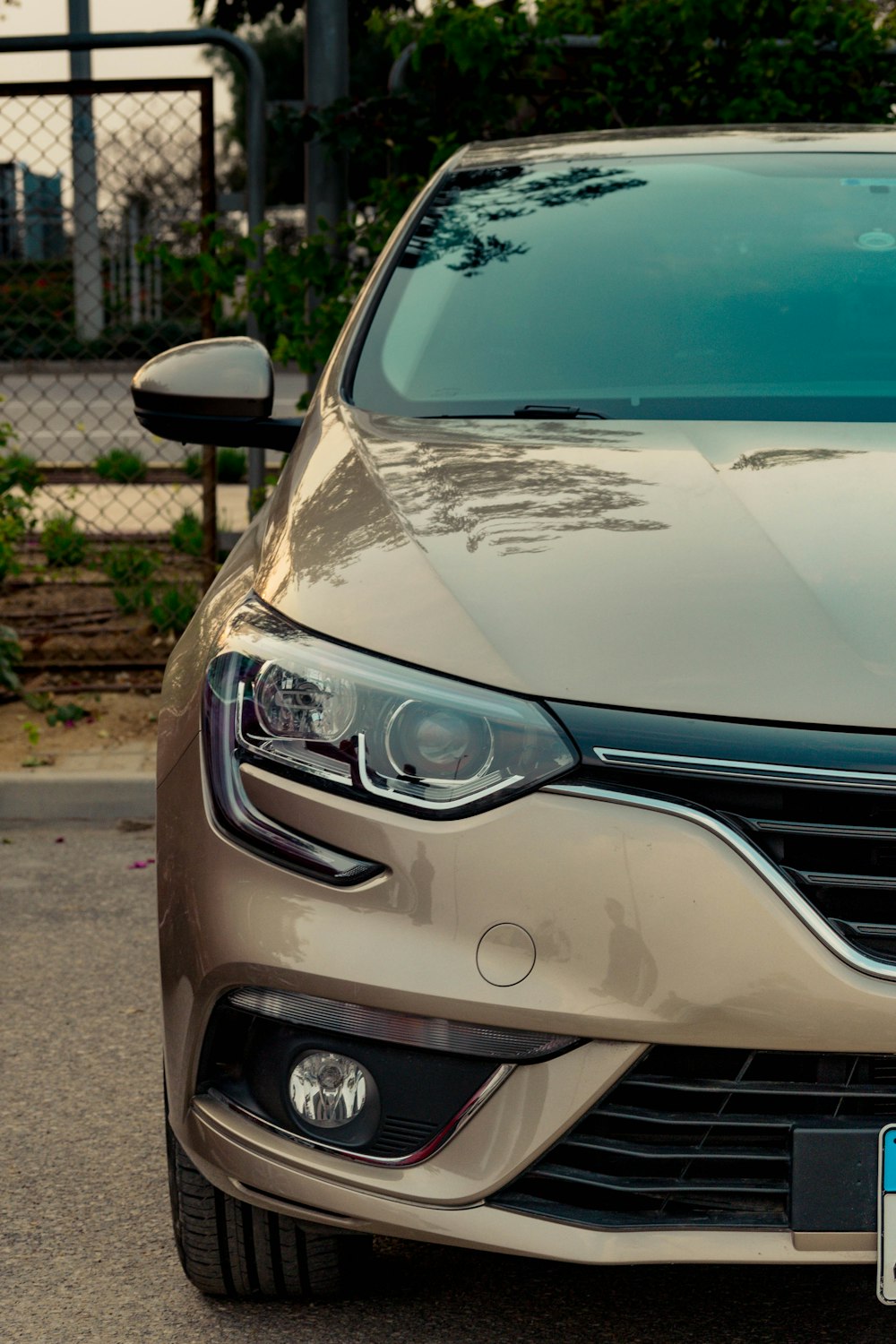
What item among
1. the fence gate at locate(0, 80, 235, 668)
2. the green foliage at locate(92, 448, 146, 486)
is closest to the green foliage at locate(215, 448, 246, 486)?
the green foliage at locate(92, 448, 146, 486)

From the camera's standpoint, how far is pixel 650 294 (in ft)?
9.22

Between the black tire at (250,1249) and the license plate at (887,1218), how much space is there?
26.8 inches

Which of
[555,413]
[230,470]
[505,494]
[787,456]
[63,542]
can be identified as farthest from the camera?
[230,470]

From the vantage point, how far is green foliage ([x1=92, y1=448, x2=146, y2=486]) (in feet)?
22.5

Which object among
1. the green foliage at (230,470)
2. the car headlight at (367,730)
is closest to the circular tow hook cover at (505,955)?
the car headlight at (367,730)

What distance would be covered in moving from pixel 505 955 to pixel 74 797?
10.8 ft

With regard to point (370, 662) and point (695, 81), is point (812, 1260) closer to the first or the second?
point (370, 662)

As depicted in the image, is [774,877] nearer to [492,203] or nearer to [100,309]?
[492,203]

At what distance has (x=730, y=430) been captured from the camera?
91.4 inches

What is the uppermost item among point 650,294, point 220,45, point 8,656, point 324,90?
point 220,45

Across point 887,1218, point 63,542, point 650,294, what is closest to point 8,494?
point 63,542

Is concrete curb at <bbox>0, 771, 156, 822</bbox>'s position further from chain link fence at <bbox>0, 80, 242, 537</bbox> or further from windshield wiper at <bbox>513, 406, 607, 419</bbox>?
windshield wiper at <bbox>513, 406, 607, 419</bbox>

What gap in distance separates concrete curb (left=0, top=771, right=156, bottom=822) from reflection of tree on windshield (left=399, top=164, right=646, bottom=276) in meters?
2.19

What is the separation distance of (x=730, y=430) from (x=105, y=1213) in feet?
4.91
